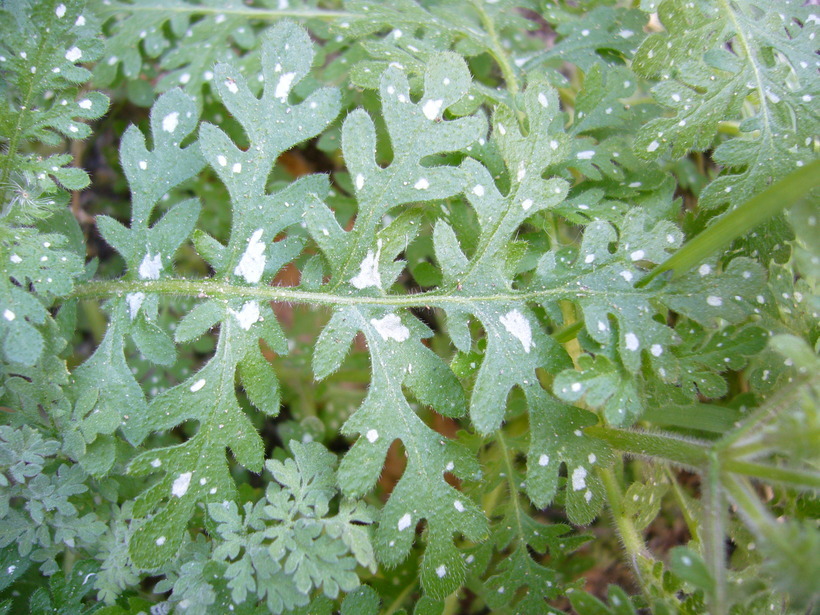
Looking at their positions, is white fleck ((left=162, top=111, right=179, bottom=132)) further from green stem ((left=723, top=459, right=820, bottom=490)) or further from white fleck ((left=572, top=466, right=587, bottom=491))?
green stem ((left=723, top=459, right=820, bottom=490))

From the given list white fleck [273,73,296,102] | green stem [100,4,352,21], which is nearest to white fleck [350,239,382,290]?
white fleck [273,73,296,102]

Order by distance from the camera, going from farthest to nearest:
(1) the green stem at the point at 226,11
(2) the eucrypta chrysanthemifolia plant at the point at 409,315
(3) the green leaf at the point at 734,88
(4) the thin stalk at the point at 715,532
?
(1) the green stem at the point at 226,11 → (3) the green leaf at the point at 734,88 → (2) the eucrypta chrysanthemifolia plant at the point at 409,315 → (4) the thin stalk at the point at 715,532

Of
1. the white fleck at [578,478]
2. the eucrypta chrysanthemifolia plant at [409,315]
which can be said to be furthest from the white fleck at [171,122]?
the white fleck at [578,478]

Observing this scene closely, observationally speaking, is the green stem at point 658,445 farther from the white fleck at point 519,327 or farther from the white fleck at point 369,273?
the white fleck at point 369,273

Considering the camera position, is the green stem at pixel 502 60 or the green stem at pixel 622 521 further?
the green stem at pixel 502 60

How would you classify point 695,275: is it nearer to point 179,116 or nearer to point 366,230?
point 366,230
